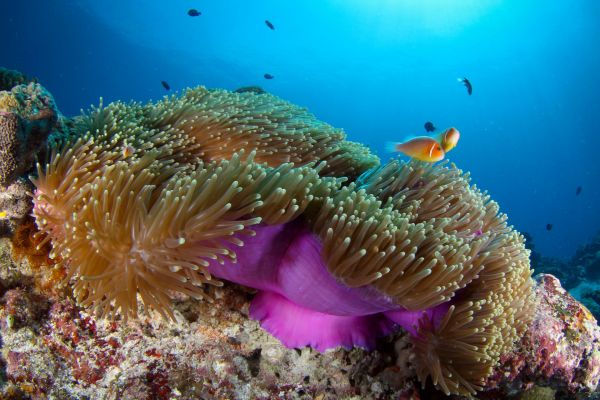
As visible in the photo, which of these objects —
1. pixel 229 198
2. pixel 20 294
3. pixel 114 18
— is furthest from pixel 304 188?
pixel 114 18

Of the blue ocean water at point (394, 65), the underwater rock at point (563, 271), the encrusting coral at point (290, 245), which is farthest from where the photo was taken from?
the blue ocean water at point (394, 65)

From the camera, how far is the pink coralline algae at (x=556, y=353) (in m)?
2.72

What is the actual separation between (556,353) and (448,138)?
2.26 m

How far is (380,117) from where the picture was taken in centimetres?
10350

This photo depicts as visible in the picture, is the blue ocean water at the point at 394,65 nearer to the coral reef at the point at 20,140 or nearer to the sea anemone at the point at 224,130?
the sea anemone at the point at 224,130

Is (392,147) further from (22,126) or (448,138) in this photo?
(22,126)

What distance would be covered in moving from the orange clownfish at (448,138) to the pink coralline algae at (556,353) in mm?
1635

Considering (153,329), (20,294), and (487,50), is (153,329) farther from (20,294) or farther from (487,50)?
(487,50)

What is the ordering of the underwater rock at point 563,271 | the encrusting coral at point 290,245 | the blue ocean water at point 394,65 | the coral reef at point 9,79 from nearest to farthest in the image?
the encrusting coral at point 290,245 < the coral reef at point 9,79 < the underwater rock at point 563,271 < the blue ocean water at point 394,65

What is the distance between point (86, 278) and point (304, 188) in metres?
1.13

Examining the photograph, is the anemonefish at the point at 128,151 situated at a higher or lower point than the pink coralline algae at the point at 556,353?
lower

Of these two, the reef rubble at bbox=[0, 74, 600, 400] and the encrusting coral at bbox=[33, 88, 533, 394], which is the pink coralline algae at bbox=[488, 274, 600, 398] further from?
the encrusting coral at bbox=[33, 88, 533, 394]

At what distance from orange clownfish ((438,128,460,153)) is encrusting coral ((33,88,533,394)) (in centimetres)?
143

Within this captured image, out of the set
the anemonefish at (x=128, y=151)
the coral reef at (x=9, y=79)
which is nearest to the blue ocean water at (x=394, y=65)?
the coral reef at (x=9, y=79)
